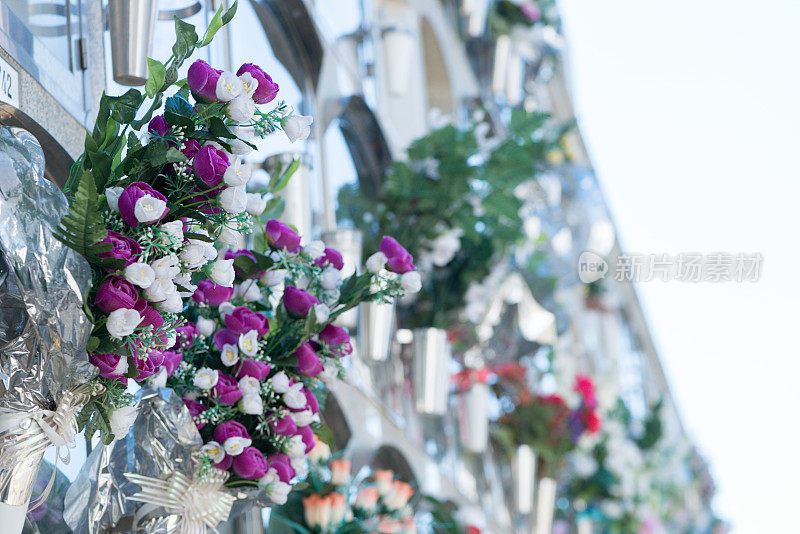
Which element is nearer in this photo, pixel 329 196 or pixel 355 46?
pixel 329 196

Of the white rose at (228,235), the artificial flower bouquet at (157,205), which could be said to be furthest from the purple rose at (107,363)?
the white rose at (228,235)

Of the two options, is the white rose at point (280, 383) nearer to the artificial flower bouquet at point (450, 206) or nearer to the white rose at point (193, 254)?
the white rose at point (193, 254)

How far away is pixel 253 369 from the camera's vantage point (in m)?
1.63

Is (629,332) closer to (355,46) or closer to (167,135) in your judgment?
(355,46)

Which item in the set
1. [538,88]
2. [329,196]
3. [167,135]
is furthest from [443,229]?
[538,88]

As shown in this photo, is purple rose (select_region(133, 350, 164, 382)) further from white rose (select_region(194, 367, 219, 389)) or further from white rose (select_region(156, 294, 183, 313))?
white rose (select_region(194, 367, 219, 389))

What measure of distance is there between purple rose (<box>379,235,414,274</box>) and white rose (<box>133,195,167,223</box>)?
53 centimetres

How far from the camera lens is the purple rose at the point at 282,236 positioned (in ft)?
5.62

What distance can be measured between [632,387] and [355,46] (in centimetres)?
775

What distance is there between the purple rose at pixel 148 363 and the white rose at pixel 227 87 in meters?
0.35

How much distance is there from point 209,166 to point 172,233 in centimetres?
10

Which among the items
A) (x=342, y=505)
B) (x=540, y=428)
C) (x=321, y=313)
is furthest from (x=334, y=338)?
(x=540, y=428)

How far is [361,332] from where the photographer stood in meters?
3.55

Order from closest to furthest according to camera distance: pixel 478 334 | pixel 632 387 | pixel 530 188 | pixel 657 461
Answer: pixel 478 334
pixel 530 188
pixel 657 461
pixel 632 387
